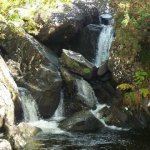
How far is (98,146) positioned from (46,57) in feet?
27.8

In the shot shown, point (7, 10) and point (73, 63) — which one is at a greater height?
point (7, 10)

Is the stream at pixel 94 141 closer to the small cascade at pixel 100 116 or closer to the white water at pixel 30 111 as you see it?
the small cascade at pixel 100 116

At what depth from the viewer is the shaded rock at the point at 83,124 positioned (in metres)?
20.7

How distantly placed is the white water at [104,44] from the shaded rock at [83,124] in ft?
24.5

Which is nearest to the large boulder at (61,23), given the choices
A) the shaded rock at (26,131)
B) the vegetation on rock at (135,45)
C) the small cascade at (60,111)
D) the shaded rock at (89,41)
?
the shaded rock at (89,41)

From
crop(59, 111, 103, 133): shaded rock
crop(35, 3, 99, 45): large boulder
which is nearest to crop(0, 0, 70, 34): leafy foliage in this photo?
crop(59, 111, 103, 133): shaded rock

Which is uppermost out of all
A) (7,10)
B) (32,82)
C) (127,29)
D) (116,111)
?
(7,10)

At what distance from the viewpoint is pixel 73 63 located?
81.0ft

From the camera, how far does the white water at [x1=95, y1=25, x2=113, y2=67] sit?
2820 cm

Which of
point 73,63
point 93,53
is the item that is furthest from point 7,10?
point 93,53

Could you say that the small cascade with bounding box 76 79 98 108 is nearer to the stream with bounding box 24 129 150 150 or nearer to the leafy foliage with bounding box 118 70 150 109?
the leafy foliage with bounding box 118 70 150 109

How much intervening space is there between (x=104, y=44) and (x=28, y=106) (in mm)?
8190

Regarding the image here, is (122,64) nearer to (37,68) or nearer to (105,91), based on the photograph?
(105,91)

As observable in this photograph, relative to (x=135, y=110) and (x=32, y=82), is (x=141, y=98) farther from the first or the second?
(x=32, y=82)
